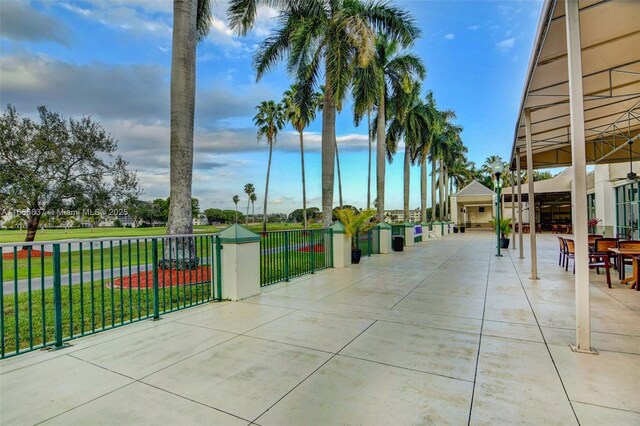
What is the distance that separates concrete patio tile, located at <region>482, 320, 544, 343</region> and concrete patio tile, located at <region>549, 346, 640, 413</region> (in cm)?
37

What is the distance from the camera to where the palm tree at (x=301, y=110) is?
14.9 metres

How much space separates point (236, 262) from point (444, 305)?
3884mm

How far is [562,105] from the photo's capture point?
7.18 m

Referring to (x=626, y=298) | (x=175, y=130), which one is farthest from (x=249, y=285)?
(x=626, y=298)

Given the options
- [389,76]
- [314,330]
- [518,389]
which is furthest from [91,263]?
[389,76]

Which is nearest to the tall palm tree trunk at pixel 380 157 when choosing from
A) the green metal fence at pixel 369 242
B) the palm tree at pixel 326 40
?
the green metal fence at pixel 369 242

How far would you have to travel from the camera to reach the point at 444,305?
5707 millimetres

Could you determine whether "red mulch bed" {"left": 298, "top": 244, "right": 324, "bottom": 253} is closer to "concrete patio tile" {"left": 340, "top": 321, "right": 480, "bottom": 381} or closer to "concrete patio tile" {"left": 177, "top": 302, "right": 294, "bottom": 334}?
"concrete patio tile" {"left": 177, "top": 302, "right": 294, "bottom": 334}

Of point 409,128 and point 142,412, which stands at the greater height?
point 409,128

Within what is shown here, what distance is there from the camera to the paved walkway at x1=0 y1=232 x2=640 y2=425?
251 centimetres

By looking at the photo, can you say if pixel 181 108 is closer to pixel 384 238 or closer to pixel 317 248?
pixel 317 248

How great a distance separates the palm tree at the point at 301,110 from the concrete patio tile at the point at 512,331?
1257 centimetres

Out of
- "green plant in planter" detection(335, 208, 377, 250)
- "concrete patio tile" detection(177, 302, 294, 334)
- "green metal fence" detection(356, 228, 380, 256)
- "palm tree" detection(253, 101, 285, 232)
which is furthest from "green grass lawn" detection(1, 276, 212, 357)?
"palm tree" detection(253, 101, 285, 232)

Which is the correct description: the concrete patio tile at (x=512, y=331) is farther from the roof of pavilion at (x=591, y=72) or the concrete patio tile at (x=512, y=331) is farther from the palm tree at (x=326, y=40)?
the palm tree at (x=326, y=40)
